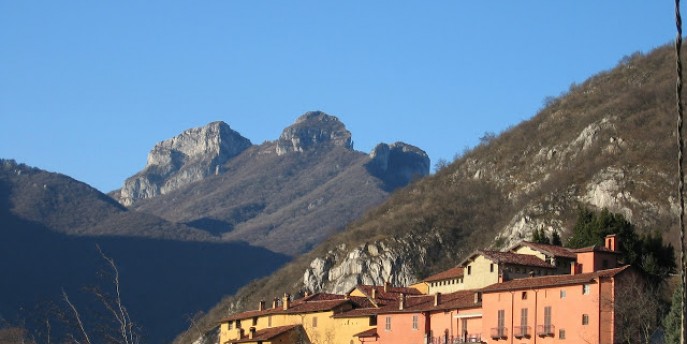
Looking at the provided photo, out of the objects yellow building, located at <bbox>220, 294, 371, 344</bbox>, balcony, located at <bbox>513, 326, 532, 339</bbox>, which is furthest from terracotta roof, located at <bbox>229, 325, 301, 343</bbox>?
balcony, located at <bbox>513, 326, 532, 339</bbox>

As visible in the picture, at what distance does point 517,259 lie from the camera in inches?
→ 3054

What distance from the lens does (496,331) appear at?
6838 centimetres

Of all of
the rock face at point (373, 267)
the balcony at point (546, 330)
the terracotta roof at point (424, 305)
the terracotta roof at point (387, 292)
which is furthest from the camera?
the rock face at point (373, 267)

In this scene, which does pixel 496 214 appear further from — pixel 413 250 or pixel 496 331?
pixel 496 331

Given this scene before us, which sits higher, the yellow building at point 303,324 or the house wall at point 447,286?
the house wall at point 447,286

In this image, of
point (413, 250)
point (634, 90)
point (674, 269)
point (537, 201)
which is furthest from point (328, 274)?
point (674, 269)

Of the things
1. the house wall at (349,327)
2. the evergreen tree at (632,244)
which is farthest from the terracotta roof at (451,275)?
the house wall at (349,327)

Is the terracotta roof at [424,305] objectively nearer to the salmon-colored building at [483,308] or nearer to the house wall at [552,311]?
the salmon-colored building at [483,308]

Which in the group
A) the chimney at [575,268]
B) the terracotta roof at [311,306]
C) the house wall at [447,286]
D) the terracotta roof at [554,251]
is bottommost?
the terracotta roof at [311,306]

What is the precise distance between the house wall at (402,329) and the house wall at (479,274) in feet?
19.8

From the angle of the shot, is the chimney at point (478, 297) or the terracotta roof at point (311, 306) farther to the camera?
the terracotta roof at point (311, 306)

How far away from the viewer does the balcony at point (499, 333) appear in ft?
222

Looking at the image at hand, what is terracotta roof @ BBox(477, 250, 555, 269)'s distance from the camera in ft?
252

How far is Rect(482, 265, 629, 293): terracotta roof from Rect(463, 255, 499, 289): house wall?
8.09 meters
